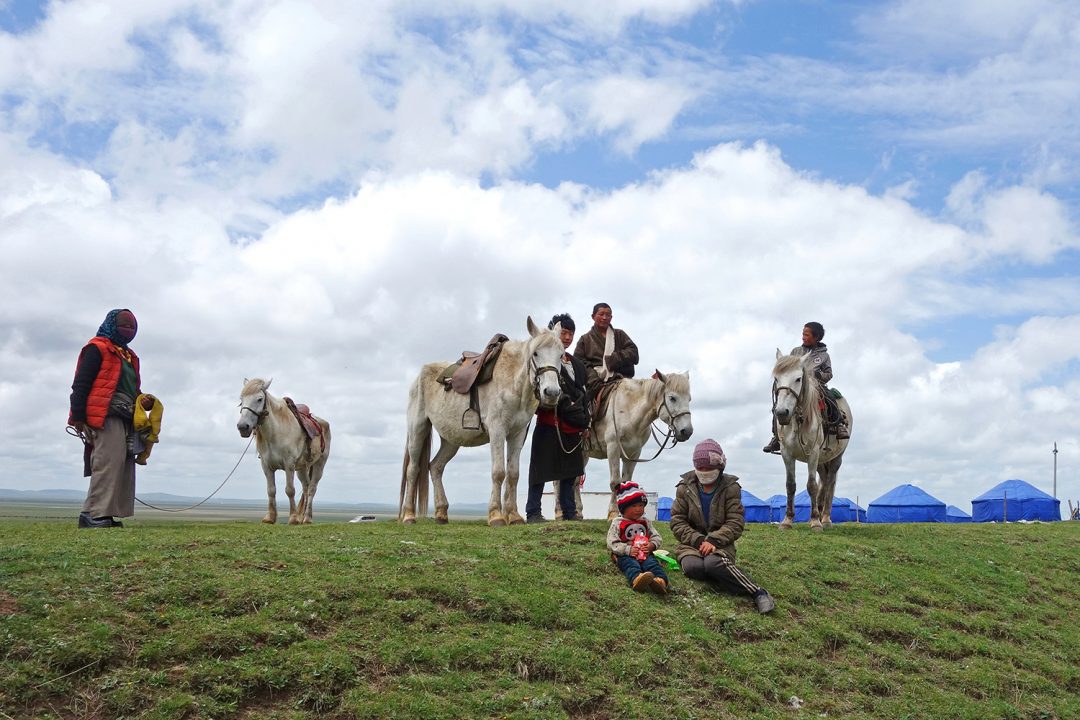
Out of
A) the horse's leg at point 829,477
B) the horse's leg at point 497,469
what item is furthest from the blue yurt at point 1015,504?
the horse's leg at point 497,469

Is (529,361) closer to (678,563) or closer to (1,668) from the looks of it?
(678,563)

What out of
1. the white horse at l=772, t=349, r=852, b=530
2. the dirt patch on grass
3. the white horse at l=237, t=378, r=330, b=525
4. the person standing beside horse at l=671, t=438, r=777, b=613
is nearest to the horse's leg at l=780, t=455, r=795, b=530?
the white horse at l=772, t=349, r=852, b=530

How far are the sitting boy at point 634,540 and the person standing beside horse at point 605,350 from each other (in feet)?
20.1

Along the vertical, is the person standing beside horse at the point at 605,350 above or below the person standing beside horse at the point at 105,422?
above

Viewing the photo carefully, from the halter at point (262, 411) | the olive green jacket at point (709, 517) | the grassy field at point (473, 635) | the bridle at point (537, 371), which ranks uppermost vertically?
the bridle at point (537, 371)

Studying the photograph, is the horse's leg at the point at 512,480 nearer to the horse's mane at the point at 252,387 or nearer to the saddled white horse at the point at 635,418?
the saddled white horse at the point at 635,418

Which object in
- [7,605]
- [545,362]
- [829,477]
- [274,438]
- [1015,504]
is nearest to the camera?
[7,605]

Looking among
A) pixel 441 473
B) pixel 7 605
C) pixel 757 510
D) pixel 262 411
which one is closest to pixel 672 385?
pixel 441 473

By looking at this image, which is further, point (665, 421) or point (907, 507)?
point (907, 507)

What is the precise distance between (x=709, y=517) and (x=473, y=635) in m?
3.37

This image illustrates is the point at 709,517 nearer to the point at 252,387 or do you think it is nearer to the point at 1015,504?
the point at 252,387

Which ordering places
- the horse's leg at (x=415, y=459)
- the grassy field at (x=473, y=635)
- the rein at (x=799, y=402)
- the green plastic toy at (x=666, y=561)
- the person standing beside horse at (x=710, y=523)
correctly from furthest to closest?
the horse's leg at (x=415, y=459) < the rein at (x=799, y=402) < the green plastic toy at (x=666, y=561) < the person standing beside horse at (x=710, y=523) < the grassy field at (x=473, y=635)

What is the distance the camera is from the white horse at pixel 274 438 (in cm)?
1592

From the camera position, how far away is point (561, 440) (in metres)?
14.6
